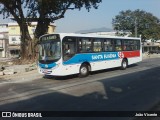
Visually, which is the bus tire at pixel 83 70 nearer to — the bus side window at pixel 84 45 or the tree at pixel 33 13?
the bus side window at pixel 84 45

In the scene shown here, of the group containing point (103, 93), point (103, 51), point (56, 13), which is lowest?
point (103, 93)

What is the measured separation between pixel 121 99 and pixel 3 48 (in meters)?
82.1

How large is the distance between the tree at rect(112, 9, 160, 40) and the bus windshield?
61186mm

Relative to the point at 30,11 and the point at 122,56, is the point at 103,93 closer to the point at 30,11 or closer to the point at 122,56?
the point at 122,56

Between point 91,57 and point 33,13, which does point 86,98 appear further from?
point 33,13

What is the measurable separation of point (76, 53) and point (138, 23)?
63.2 m

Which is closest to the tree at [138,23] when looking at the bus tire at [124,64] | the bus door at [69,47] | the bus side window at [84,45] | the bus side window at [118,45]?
the bus tire at [124,64]

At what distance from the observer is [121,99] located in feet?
38.5

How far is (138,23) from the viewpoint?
80500 mm

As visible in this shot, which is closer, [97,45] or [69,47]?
[69,47]

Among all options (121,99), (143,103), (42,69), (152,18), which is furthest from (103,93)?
(152,18)

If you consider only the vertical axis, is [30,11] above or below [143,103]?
above

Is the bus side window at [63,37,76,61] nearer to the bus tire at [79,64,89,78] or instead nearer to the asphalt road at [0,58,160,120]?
the bus tire at [79,64,89,78]

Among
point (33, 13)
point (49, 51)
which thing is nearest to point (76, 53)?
point (49, 51)
